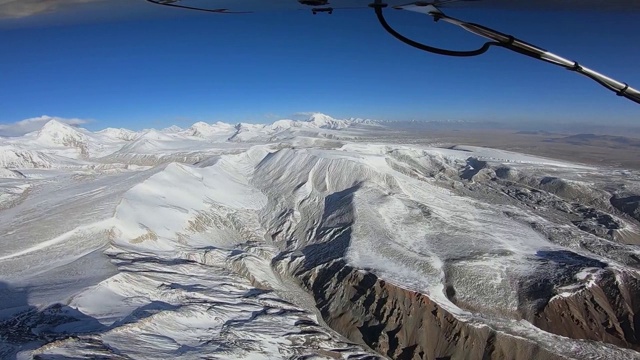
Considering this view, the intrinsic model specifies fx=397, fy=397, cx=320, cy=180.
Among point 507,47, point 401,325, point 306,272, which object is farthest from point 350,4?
point 306,272

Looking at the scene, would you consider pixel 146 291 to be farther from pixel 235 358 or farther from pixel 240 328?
pixel 235 358

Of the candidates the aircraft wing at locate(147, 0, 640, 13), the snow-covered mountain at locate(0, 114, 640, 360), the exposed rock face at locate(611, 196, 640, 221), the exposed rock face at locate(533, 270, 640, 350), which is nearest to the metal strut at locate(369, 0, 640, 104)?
the aircraft wing at locate(147, 0, 640, 13)

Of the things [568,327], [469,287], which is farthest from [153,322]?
[568,327]

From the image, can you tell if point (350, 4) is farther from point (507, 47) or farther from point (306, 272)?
point (306, 272)

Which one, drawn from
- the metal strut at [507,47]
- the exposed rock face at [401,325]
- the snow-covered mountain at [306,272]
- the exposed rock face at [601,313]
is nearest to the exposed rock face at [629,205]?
the snow-covered mountain at [306,272]

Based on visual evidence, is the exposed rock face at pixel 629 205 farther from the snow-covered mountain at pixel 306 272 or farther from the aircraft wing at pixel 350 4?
the aircraft wing at pixel 350 4

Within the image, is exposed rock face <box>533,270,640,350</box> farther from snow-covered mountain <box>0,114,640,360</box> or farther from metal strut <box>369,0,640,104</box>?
metal strut <box>369,0,640,104</box>
